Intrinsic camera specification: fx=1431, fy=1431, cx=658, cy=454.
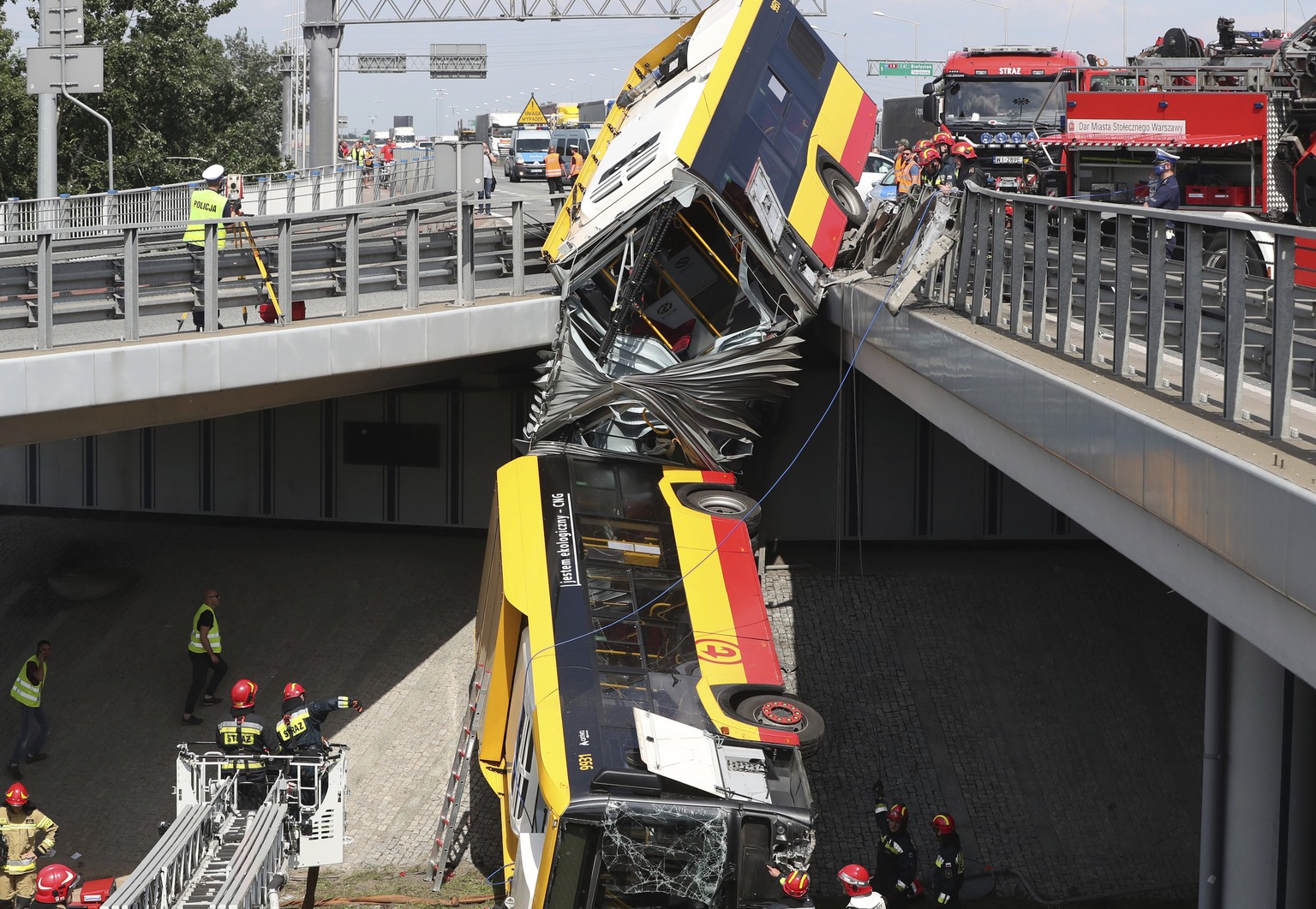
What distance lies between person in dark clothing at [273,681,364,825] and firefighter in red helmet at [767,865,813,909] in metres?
3.60

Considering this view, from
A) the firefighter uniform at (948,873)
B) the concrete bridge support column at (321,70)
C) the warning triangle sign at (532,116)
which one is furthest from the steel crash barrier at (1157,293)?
the warning triangle sign at (532,116)

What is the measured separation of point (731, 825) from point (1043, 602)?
9055mm

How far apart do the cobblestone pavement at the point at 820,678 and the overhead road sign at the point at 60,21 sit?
636 centimetres

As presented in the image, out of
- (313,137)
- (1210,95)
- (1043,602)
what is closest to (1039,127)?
(1210,95)

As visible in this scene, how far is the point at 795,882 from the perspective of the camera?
25.9 feet

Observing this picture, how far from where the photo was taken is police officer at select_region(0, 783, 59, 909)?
440 inches

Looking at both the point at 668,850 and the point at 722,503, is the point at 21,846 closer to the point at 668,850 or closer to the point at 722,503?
the point at 668,850

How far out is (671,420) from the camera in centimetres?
1296

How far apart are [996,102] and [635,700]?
17265 mm

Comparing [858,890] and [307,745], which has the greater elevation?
[307,745]

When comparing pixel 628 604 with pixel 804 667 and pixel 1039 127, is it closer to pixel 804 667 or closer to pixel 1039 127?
pixel 804 667

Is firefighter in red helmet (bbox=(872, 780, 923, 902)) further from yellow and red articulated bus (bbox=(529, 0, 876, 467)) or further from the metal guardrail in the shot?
the metal guardrail

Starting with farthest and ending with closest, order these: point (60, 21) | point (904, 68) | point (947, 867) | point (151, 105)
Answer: point (904, 68) → point (151, 105) → point (60, 21) → point (947, 867)

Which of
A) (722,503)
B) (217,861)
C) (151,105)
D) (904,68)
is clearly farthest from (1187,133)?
(904,68)
